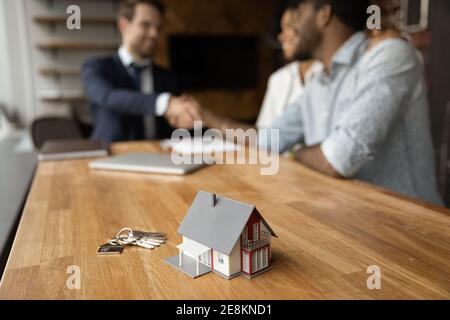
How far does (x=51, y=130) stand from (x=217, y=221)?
2.30 metres

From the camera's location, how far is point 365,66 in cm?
127

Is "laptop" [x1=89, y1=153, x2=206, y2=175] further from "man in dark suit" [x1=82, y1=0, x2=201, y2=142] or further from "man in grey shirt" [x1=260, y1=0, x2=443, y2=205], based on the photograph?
"man in dark suit" [x1=82, y1=0, x2=201, y2=142]

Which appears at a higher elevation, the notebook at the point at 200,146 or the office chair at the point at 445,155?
the notebook at the point at 200,146

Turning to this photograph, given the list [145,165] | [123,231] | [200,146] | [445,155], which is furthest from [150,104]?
[445,155]

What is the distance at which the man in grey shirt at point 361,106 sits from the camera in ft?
3.80

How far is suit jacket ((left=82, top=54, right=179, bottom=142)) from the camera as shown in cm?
201

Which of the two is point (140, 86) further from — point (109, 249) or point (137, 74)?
point (109, 249)

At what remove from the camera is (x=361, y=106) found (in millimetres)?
1168

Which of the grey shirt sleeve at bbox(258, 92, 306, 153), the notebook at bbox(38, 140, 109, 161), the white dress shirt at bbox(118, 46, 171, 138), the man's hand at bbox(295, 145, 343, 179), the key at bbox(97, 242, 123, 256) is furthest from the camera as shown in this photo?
the white dress shirt at bbox(118, 46, 171, 138)

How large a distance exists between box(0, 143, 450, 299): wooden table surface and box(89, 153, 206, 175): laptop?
0.16 ft

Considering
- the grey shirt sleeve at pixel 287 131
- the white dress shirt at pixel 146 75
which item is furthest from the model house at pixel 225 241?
the white dress shirt at pixel 146 75

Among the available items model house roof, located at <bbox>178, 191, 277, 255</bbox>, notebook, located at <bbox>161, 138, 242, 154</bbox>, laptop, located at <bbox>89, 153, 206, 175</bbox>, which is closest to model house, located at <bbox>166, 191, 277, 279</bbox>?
model house roof, located at <bbox>178, 191, 277, 255</bbox>

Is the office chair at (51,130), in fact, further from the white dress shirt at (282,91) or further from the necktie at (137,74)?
the white dress shirt at (282,91)

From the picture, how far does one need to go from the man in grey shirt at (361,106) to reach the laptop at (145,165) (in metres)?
0.36
